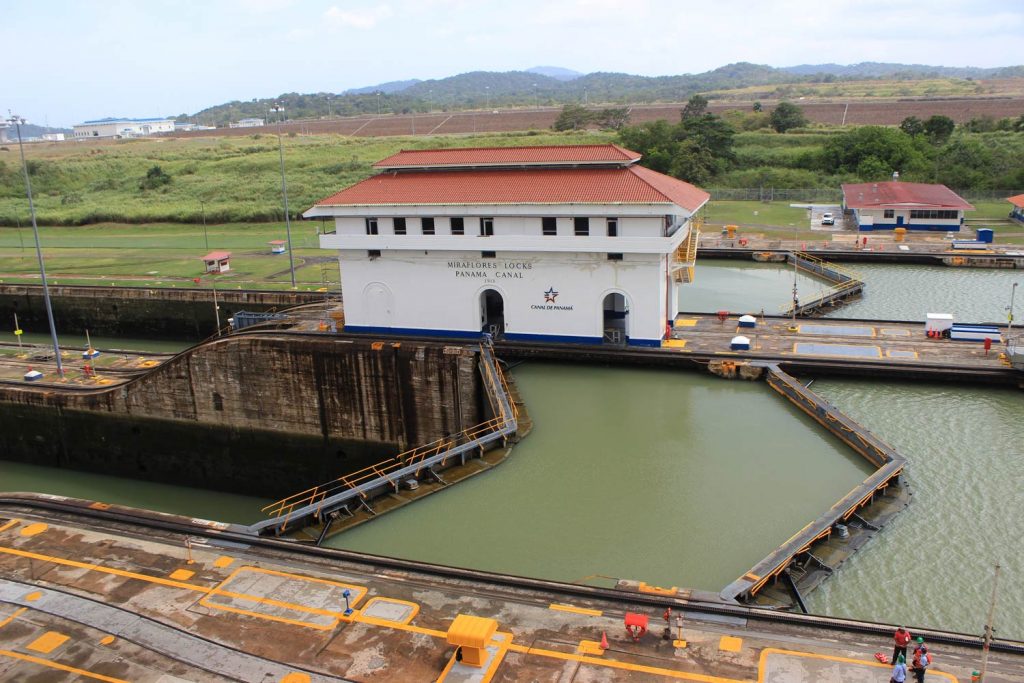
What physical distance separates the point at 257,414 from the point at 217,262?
22.8 meters

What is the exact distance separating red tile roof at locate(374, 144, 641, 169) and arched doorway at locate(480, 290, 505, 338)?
17.3 ft

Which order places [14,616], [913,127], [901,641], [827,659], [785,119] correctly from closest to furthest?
[901,641] → [827,659] → [14,616] → [913,127] → [785,119]

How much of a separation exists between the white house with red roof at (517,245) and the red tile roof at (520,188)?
73 mm

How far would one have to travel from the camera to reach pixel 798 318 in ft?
113

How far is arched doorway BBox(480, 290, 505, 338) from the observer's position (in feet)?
102

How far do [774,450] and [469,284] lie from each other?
13.1 metres

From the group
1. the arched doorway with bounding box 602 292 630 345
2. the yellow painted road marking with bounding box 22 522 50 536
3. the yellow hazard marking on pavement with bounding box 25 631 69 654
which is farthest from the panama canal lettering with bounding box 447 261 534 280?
the yellow hazard marking on pavement with bounding box 25 631 69 654

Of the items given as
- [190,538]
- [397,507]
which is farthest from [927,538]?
[190,538]

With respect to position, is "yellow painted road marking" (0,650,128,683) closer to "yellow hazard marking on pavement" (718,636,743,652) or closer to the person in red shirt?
"yellow hazard marking on pavement" (718,636,743,652)

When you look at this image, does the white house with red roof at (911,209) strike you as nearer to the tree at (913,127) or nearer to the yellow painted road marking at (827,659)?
the tree at (913,127)

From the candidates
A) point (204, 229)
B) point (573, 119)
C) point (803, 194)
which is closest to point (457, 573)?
point (204, 229)

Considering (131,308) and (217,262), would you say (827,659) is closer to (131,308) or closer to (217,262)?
(131,308)

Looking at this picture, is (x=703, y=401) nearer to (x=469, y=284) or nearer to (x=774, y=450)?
(x=774, y=450)

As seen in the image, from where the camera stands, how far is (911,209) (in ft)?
183
